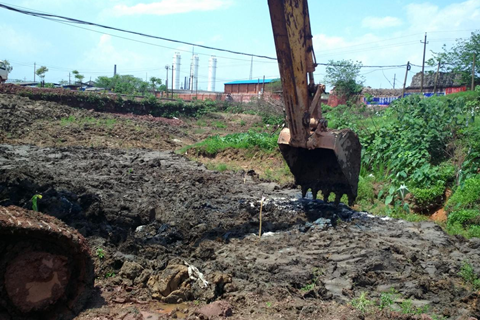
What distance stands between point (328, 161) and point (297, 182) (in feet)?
2.55

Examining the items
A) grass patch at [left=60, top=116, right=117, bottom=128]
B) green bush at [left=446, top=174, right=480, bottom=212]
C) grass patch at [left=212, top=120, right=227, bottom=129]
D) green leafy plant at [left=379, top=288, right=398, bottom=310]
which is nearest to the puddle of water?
green leafy plant at [left=379, top=288, right=398, bottom=310]

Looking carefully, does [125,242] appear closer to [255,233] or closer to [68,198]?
[68,198]

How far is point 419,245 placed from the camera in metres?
6.65

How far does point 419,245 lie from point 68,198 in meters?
5.57

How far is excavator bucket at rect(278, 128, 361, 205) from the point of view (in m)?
7.08

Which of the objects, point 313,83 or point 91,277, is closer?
point 91,277

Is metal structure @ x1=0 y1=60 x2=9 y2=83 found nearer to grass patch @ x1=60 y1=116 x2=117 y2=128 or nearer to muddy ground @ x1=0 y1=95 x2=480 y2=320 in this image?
grass patch @ x1=60 y1=116 x2=117 y2=128

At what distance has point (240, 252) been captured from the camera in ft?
20.5

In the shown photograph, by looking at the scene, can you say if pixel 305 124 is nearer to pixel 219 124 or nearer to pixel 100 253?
pixel 100 253

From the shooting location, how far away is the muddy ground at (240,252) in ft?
15.6

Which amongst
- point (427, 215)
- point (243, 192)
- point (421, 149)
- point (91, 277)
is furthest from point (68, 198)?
point (421, 149)

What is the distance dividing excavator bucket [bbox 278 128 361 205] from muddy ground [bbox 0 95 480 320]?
585 millimetres

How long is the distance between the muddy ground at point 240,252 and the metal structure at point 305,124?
2.56 ft

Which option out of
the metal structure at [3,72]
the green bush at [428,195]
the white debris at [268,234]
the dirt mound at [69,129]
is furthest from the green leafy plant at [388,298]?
the metal structure at [3,72]
